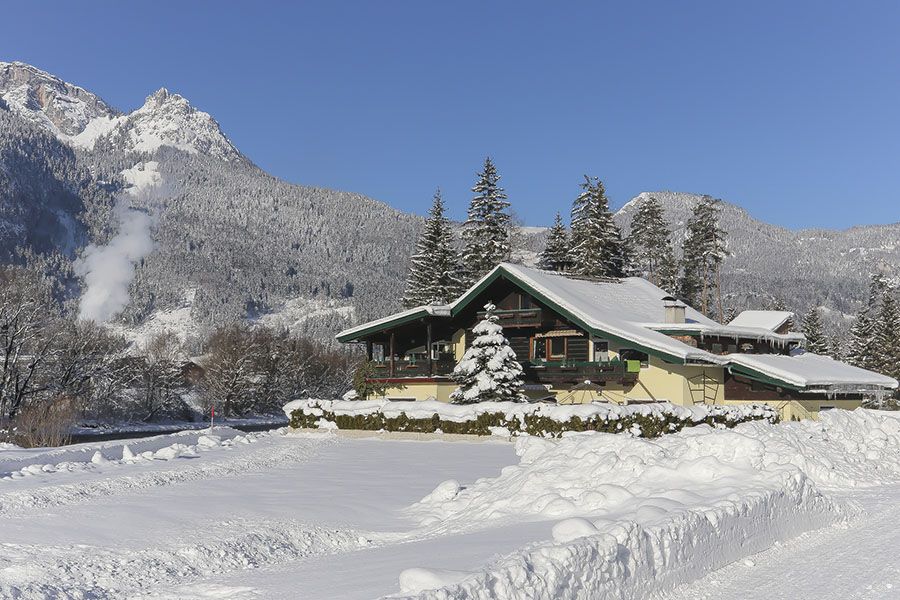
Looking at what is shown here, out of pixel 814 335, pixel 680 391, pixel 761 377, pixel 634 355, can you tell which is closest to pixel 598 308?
pixel 634 355

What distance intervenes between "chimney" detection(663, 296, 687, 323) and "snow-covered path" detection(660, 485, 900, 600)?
26133 mm

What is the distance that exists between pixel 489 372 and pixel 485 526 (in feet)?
66.8

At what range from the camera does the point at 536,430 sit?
26.2 metres

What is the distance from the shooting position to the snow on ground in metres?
8.09

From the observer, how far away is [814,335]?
6912cm

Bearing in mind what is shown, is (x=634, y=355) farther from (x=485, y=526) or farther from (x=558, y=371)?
(x=485, y=526)

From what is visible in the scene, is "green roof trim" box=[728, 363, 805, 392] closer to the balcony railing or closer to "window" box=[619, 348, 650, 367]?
"window" box=[619, 348, 650, 367]

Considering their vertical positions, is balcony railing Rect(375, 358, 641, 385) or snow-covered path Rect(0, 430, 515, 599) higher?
balcony railing Rect(375, 358, 641, 385)

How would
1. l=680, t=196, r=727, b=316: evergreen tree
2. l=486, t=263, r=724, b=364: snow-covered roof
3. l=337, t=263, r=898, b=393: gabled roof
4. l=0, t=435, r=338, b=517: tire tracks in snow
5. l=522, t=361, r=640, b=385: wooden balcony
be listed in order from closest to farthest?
1. l=0, t=435, r=338, b=517: tire tracks in snow
2. l=486, t=263, r=724, b=364: snow-covered roof
3. l=337, t=263, r=898, b=393: gabled roof
4. l=522, t=361, r=640, b=385: wooden balcony
5. l=680, t=196, r=727, b=316: evergreen tree

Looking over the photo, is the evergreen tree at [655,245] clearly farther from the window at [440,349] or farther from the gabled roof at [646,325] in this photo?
the window at [440,349]

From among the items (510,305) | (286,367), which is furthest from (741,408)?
(286,367)

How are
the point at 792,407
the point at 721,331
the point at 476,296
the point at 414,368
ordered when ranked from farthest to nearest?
the point at 414,368
the point at 476,296
the point at 721,331
the point at 792,407

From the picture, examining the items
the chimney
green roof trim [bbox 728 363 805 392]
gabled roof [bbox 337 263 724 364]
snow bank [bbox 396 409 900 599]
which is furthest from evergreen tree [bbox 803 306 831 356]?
snow bank [bbox 396 409 900 599]

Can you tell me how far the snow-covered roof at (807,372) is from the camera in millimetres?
32750
